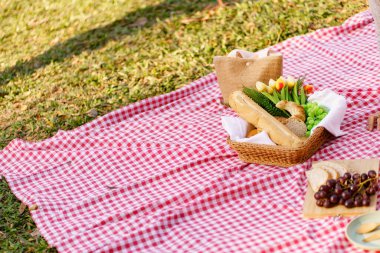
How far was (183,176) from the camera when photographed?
5.89 meters

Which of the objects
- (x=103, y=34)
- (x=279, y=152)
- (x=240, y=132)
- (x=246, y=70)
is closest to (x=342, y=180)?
(x=279, y=152)

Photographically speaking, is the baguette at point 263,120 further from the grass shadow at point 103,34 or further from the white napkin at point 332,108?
the grass shadow at point 103,34

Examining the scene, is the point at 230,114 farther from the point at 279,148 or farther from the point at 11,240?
the point at 11,240

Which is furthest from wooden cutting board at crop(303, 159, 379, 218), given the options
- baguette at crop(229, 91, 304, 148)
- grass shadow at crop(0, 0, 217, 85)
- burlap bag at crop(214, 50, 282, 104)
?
grass shadow at crop(0, 0, 217, 85)

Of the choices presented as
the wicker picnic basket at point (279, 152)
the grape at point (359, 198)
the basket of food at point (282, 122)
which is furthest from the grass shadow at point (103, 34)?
the grape at point (359, 198)

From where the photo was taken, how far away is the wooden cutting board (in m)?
4.83

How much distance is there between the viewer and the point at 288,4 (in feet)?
29.3

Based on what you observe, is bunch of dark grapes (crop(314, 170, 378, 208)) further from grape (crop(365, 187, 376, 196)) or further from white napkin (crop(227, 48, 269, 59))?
white napkin (crop(227, 48, 269, 59))

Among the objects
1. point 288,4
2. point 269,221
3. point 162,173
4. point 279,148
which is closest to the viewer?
point 269,221

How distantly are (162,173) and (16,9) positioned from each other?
232 inches

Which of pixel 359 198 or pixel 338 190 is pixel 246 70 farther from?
pixel 359 198

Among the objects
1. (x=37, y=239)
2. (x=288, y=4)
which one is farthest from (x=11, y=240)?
(x=288, y=4)

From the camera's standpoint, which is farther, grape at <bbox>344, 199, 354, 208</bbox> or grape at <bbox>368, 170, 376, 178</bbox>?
grape at <bbox>368, 170, 376, 178</bbox>

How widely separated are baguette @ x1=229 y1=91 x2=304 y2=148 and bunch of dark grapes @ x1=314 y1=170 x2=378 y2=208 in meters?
0.56
